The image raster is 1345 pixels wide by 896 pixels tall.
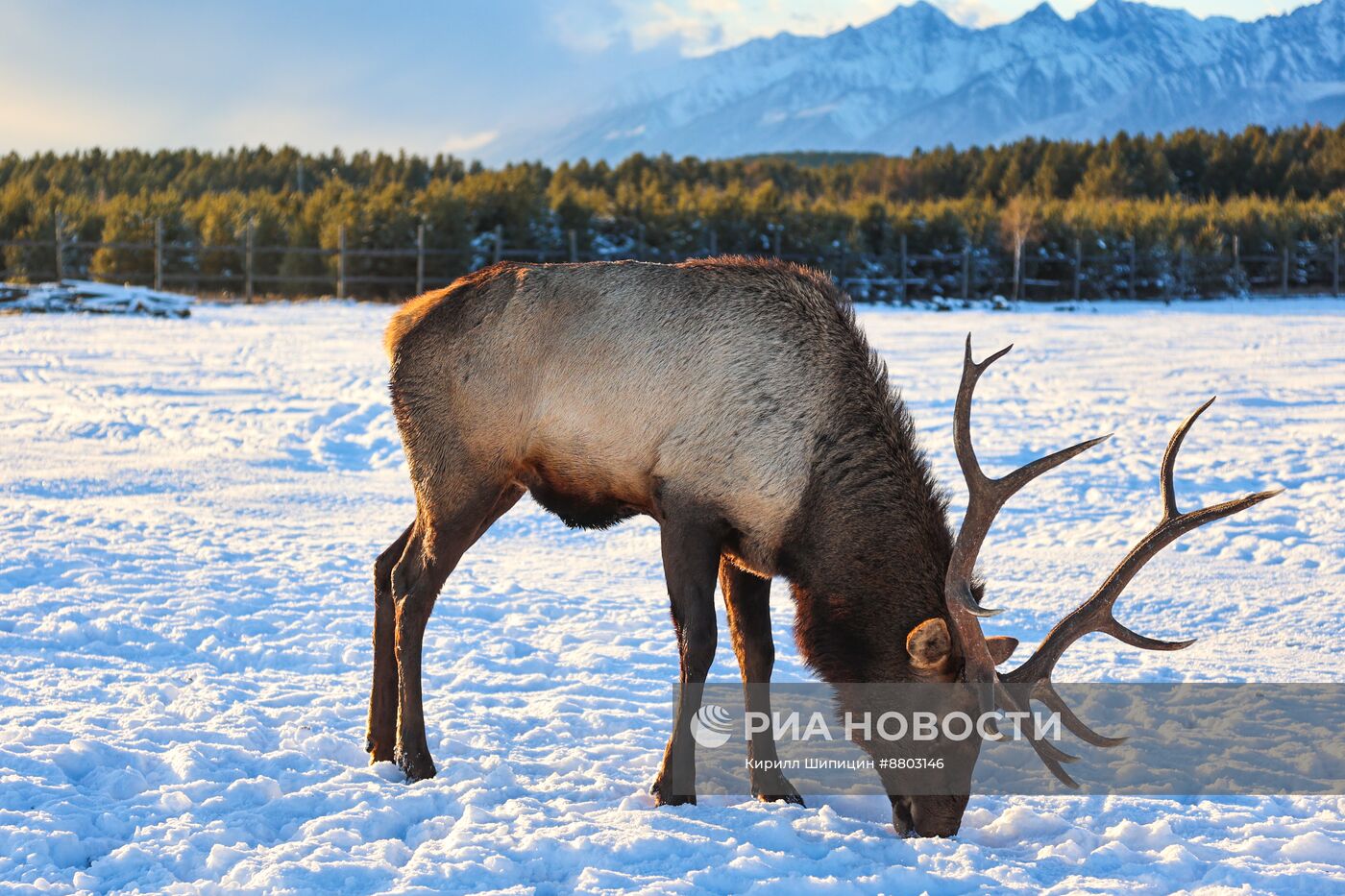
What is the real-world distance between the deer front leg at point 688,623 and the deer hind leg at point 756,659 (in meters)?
0.33

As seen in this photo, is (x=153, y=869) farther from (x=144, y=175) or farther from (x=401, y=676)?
(x=144, y=175)

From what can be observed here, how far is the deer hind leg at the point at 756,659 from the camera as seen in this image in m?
5.01

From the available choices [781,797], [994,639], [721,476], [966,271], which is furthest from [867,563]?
[966,271]

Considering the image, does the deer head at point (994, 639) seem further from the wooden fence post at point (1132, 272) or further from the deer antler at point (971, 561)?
the wooden fence post at point (1132, 272)

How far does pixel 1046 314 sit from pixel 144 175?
42.3 metres

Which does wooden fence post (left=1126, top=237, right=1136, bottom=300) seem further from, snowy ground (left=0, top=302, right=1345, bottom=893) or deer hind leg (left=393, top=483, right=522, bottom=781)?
deer hind leg (left=393, top=483, right=522, bottom=781)

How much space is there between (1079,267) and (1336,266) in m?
9.59

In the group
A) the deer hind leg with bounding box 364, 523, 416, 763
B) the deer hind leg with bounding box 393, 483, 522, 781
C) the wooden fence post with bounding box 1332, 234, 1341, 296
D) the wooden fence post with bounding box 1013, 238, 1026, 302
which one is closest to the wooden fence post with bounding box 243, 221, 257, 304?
the wooden fence post with bounding box 1013, 238, 1026, 302

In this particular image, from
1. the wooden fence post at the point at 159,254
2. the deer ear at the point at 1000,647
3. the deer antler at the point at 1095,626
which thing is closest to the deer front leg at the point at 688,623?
the deer ear at the point at 1000,647

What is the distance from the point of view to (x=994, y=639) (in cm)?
441

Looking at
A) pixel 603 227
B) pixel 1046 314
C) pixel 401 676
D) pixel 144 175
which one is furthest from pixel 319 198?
pixel 401 676

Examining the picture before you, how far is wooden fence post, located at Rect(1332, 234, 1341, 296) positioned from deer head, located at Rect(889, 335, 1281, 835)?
4298 centimetres

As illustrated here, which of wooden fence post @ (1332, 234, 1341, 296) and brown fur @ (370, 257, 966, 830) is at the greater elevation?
wooden fence post @ (1332, 234, 1341, 296)

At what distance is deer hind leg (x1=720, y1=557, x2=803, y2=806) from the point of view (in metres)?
5.01
